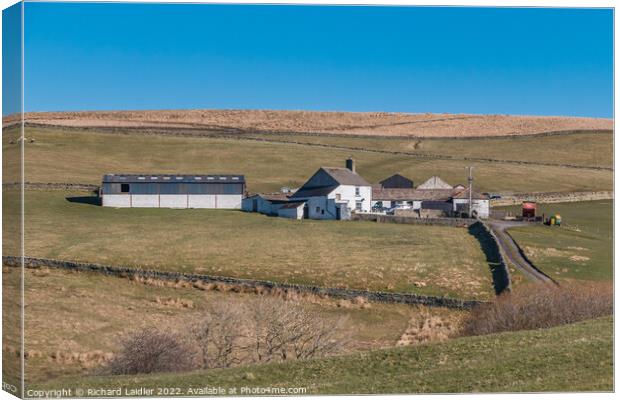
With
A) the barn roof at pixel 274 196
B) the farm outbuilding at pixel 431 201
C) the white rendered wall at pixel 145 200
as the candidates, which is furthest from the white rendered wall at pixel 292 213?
the white rendered wall at pixel 145 200

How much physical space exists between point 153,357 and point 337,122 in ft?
480

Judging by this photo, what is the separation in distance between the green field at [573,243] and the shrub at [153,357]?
81.1ft

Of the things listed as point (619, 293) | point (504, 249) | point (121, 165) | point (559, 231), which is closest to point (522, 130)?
point (121, 165)

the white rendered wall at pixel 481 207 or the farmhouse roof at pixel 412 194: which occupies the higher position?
the farmhouse roof at pixel 412 194

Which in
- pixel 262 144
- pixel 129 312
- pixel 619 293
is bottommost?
pixel 129 312

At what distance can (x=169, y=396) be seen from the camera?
18797 mm

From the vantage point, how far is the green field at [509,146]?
403 feet

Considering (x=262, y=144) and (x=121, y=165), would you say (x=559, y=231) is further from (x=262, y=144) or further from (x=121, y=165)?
(x=262, y=144)

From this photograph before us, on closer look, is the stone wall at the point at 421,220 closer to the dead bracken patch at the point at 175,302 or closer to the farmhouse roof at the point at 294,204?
the farmhouse roof at the point at 294,204

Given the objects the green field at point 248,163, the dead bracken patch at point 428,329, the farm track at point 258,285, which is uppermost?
the green field at point 248,163

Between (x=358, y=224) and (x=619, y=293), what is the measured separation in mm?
51808

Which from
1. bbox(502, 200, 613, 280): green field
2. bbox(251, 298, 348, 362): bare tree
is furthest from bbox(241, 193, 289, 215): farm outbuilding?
bbox(251, 298, 348, 362): bare tree

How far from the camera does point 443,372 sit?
67.4ft

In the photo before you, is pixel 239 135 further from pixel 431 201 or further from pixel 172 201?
pixel 431 201
